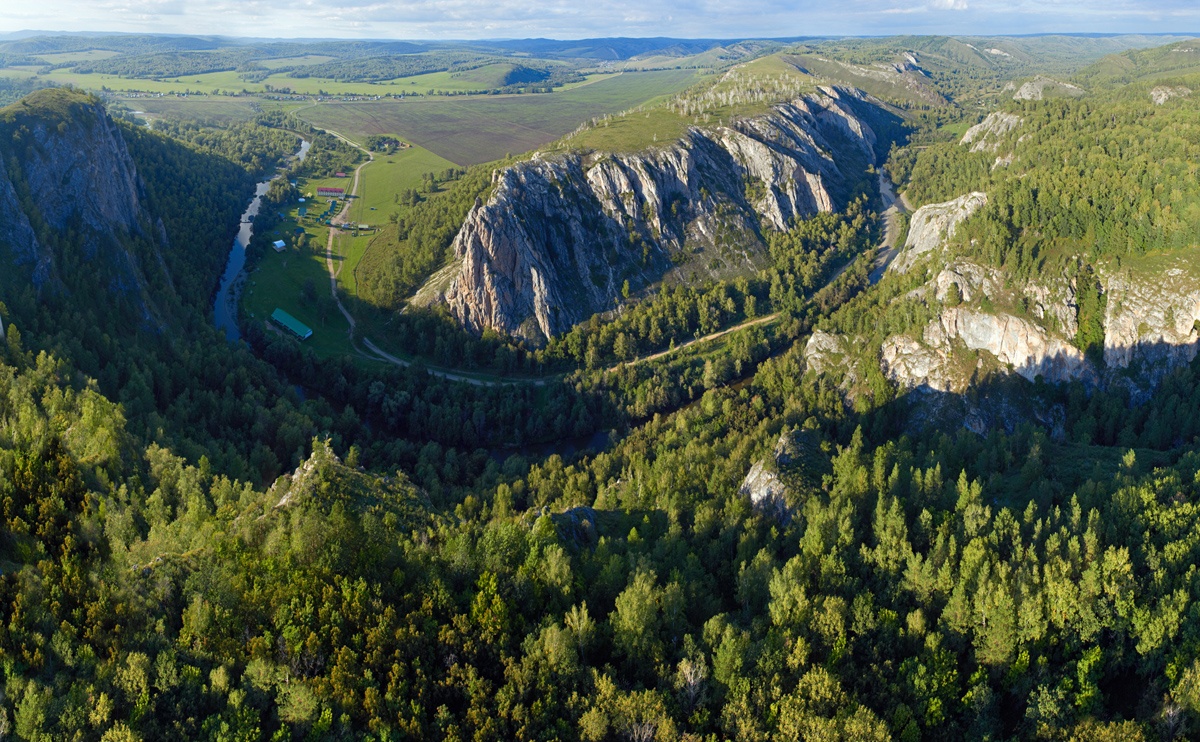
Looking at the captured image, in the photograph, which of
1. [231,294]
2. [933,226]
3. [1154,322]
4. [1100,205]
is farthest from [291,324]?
[1100,205]

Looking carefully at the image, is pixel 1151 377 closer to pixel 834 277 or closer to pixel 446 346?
pixel 834 277

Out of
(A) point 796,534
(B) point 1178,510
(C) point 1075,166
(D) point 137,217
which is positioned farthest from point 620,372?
(C) point 1075,166

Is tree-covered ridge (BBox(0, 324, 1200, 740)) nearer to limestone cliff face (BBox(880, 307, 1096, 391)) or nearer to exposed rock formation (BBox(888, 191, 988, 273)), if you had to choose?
limestone cliff face (BBox(880, 307, 1096, 391))

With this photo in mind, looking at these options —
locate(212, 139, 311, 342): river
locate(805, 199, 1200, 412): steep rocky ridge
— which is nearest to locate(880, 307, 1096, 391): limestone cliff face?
locate(805, 199, 1200, 412): steep rocky ridge

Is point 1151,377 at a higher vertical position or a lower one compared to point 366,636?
lower

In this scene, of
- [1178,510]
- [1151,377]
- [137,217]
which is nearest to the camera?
[1178,510]

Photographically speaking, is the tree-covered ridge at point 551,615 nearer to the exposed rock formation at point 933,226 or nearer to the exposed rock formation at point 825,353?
the exposed rock formation at point 825,353
